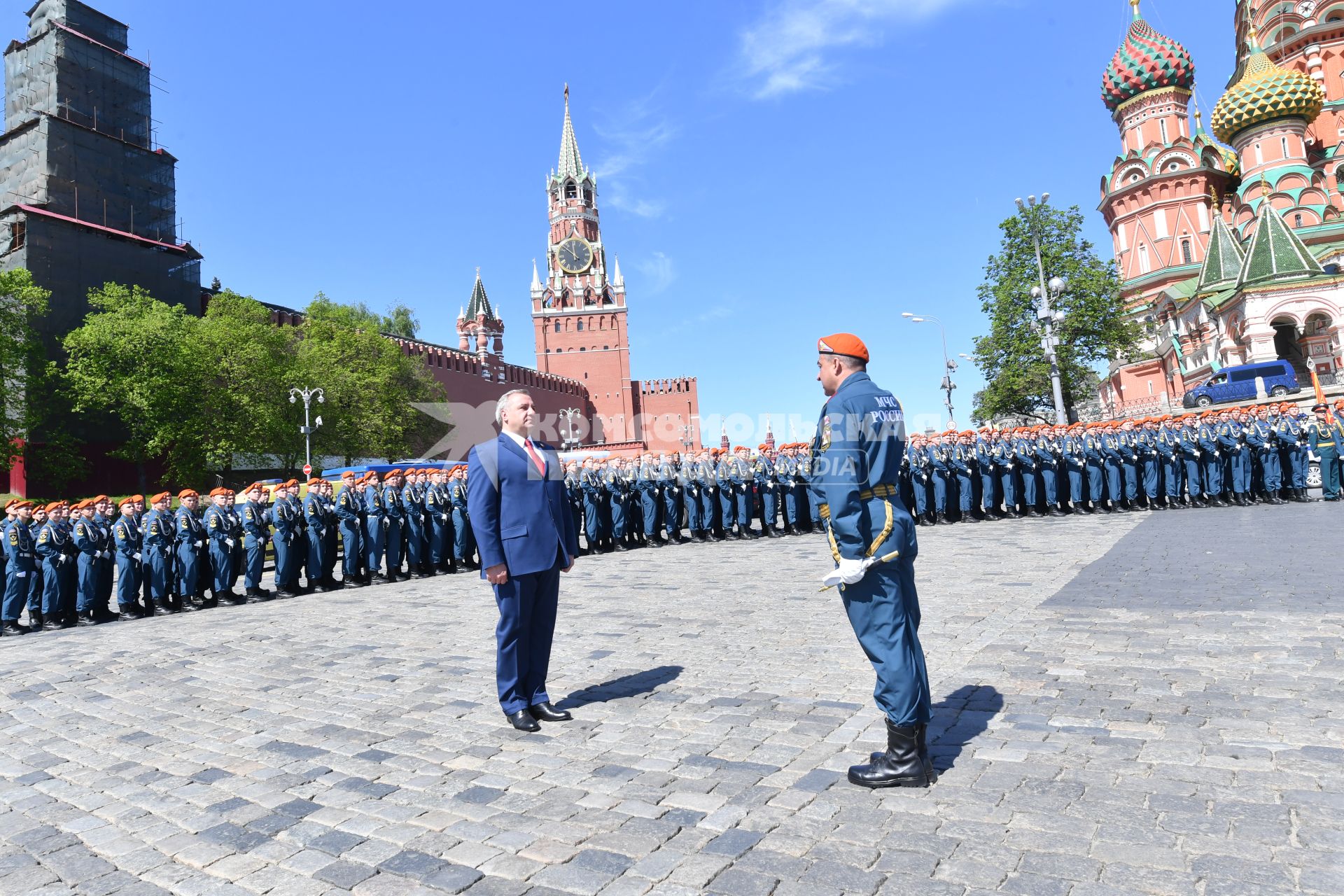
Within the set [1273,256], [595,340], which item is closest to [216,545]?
[1273,256]

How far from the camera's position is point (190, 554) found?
427 inches

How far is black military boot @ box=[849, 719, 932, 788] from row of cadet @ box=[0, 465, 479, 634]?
32.8 ft

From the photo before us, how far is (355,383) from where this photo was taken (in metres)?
43.2

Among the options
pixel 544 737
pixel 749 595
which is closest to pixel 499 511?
pixel 544 737

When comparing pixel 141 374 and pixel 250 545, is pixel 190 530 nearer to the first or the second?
pixel 250 545

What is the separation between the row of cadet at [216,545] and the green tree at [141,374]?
26.9m

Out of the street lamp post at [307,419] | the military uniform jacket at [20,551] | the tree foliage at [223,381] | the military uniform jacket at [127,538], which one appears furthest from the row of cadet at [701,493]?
the tree foliage at [223,381]

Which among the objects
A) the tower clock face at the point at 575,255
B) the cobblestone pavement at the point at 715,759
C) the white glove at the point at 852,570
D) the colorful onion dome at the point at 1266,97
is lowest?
the cobblestone pavement at the point at 715,759

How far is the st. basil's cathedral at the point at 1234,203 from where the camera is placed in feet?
120

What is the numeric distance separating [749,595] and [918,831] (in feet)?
18.0

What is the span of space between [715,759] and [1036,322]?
1282 inches

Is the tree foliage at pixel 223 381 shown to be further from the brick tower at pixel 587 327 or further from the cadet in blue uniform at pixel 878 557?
the brick tower at pixel 587 327

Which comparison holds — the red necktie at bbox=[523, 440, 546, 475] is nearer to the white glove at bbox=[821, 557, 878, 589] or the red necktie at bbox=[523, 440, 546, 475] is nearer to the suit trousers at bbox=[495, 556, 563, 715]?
the suit trousers at bbox=[495, 556, 563, 715]

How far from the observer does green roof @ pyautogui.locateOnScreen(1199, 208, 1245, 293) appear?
40.6 m
